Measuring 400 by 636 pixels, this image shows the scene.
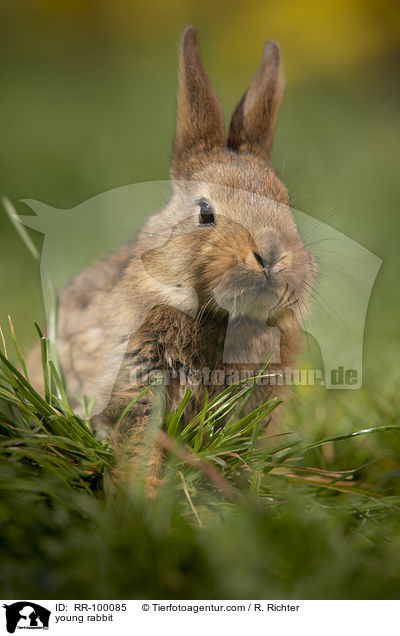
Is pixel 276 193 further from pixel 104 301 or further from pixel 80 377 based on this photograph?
pixel 80 377

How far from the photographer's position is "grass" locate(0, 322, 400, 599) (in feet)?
3.21

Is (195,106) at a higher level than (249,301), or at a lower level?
higher

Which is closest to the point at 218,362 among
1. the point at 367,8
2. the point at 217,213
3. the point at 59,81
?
the point at 217,213

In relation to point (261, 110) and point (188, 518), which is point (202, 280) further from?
point (261, 110)

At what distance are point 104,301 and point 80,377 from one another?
9.8 inches

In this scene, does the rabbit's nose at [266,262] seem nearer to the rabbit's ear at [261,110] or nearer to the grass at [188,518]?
the grass at [188,518]

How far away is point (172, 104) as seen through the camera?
178 centimetres

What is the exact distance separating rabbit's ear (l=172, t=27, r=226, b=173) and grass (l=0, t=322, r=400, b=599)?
728mm

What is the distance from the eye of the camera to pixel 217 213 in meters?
1.51
